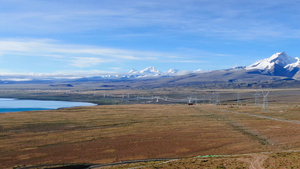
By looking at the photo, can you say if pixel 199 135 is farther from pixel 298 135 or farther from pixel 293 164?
pixel 293 164

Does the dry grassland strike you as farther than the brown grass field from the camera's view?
Yes

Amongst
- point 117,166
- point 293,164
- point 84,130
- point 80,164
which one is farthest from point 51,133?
point 293,164

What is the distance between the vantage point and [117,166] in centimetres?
4169

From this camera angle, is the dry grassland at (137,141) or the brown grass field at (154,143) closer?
the brown grass field at (154,143)

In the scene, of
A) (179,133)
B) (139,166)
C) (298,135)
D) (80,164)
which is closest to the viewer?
(139,166)

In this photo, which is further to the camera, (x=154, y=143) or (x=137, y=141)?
(x=137, y=141)

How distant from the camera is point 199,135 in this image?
65750mm

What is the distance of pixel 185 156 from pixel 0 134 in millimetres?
43076

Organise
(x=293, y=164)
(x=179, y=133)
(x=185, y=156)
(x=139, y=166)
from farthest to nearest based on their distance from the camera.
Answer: (x=179, y=133) → (x=185, y=156) → (x=139, y=166) → (x=293, y=164)

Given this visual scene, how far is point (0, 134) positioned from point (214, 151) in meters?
47.0

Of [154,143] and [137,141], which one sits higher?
[137,141]

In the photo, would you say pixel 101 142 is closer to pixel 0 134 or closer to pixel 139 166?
pixel 139 166

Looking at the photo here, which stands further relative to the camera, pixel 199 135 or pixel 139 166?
pixel 199 135

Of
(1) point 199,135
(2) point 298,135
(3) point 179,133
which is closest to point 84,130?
(3) point 179,133
